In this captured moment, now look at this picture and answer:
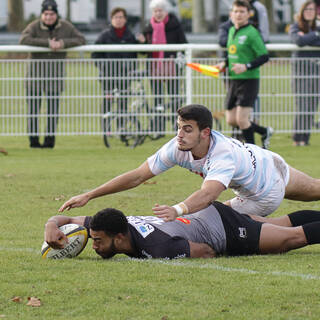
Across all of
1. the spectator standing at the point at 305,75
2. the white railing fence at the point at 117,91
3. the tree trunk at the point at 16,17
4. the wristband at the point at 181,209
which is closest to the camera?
the wristband at the point at 181,209

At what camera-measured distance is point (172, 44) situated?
54.2ft

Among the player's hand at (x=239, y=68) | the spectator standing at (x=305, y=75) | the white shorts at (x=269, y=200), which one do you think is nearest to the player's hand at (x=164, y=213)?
the white shorts at (x=269, y=200)

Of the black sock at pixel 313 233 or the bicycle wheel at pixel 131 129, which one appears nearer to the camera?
the black sock at pixel 313 233

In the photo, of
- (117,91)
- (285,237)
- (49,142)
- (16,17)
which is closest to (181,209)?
(285,237)

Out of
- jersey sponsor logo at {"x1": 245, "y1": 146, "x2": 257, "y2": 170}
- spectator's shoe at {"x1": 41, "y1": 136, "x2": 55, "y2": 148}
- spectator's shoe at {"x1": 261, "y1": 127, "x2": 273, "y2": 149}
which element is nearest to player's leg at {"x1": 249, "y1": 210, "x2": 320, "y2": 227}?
jersey sponsor logo at {"x1": 245, "y1": 146, "x2": 257, "y2": 170}

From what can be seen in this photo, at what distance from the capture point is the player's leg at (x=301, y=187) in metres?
8.80

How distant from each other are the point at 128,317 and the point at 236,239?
85.0 inches

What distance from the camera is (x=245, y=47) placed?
1476 cm

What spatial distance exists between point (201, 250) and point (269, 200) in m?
1.06

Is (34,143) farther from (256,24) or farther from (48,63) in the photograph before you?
(256,24)

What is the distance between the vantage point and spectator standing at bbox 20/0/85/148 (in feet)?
51.9

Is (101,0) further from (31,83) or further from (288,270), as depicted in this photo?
(288,270)

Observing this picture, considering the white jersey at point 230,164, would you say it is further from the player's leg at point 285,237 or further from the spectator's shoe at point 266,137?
the spectator's shoe at point 266,137

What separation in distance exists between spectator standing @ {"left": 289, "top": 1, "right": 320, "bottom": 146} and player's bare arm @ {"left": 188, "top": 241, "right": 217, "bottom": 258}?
29.1 feet
